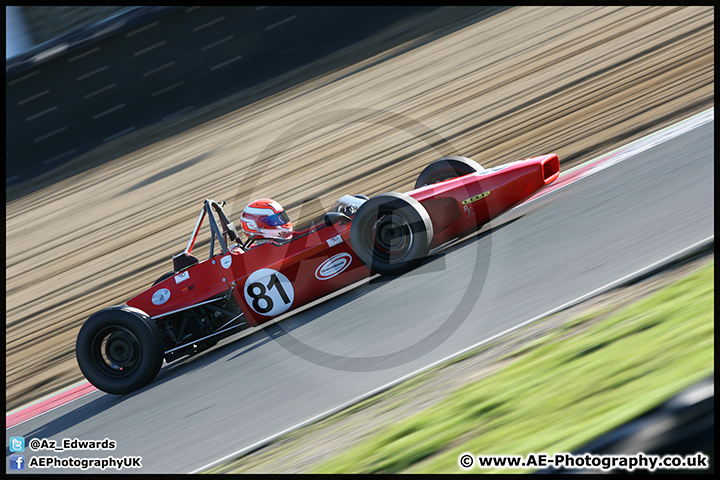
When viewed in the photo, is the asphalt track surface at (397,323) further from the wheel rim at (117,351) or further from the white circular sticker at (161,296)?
the white circular sticker at (161,296)

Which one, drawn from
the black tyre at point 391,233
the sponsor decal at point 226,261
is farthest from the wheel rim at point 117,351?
the black tyre at point 391,233

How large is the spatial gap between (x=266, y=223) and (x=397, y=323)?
1559 mm

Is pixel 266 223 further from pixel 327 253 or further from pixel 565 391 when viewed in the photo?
pixel 565 391

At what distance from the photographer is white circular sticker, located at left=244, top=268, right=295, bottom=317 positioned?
561 centimetres

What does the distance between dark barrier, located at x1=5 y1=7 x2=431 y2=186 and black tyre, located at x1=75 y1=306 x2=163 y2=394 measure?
8837 millimetres

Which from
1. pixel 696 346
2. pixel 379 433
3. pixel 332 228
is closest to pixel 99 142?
pixel 332 228

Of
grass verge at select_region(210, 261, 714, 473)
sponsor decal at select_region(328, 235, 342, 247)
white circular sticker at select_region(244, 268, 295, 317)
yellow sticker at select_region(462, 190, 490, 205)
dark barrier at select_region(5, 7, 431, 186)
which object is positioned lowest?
grass verge at select_region(210, 261, 714, 473)

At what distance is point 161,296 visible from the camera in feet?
19.2

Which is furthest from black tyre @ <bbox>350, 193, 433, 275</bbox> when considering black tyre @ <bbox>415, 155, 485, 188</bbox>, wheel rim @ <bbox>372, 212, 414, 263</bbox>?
black tyre @ <bbox>415, 155, 485, 188</bbox>

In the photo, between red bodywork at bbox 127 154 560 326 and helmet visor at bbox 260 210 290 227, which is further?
helmet visor at bbox 260 210 290 227

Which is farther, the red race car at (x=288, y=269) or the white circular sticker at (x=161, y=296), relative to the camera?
the white circular sticker at (x=161, y=296)

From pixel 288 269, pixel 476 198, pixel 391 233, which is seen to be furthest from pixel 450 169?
pixel 288 269

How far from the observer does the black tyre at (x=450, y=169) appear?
245 inches

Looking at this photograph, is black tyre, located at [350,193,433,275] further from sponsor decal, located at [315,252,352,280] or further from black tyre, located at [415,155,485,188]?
black tyre, located at [415,155,485,188]
